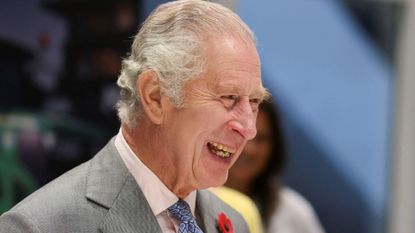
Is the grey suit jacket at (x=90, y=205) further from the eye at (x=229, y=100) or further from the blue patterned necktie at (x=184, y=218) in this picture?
the eye at (x=229, y=100)

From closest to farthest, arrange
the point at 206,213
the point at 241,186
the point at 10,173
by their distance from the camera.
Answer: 1. the point at 206,213
2. the point at 10,173
3. the point at 241,186

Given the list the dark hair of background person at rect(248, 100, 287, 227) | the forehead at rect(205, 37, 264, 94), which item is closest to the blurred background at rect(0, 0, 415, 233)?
the dark hair of background person at rect(248, 100, 287, 227)

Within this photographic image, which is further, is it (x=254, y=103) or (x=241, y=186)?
(x=241, y=186)

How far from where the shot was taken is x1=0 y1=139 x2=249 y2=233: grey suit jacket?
209 centimetres

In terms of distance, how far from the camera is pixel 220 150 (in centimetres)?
230

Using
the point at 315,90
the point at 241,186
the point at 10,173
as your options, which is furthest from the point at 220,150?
the point at 315,90

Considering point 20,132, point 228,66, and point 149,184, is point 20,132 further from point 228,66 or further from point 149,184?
point 228,66

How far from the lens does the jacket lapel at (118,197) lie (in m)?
2.17

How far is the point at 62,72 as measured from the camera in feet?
11.2

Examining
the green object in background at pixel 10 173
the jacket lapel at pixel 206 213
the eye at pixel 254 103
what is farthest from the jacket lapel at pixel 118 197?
the green object in background at pixel 10 173

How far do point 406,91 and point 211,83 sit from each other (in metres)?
4.09

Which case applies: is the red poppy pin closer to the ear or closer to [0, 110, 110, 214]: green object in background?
the ear

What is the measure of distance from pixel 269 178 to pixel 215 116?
2428 millimetres

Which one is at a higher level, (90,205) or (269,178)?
(90,205)
